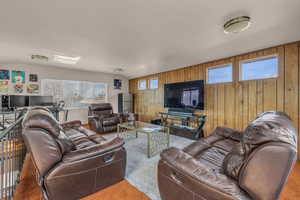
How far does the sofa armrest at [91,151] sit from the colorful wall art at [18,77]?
14.5 feet

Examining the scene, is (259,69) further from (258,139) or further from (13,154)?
(13,154)

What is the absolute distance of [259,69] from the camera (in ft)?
9.39

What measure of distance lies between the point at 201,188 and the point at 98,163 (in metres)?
1.10

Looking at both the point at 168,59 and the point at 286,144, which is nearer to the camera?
the point at 286,144

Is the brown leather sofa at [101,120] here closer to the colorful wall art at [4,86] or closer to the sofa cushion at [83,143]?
the sofa cushion at [83,143]

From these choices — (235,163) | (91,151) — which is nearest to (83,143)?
(91,151)

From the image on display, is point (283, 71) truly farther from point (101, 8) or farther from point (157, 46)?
point (101, 8)

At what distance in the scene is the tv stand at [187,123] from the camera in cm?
347

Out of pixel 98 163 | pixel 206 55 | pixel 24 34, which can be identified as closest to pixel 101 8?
pixel 24 34

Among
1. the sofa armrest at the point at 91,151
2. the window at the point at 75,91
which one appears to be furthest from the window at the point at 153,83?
the sofa armrest at the point at 91,151

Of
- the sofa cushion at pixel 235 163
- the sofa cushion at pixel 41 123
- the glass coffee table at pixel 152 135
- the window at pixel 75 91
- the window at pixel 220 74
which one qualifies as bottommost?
the glass coffee table at pixel 152 135

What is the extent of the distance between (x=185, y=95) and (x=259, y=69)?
6.08 ft

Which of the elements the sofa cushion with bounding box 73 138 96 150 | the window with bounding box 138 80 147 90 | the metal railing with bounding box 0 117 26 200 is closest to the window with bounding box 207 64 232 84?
the window with bounding box 138 80 147 90

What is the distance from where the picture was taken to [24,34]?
2.15 m
